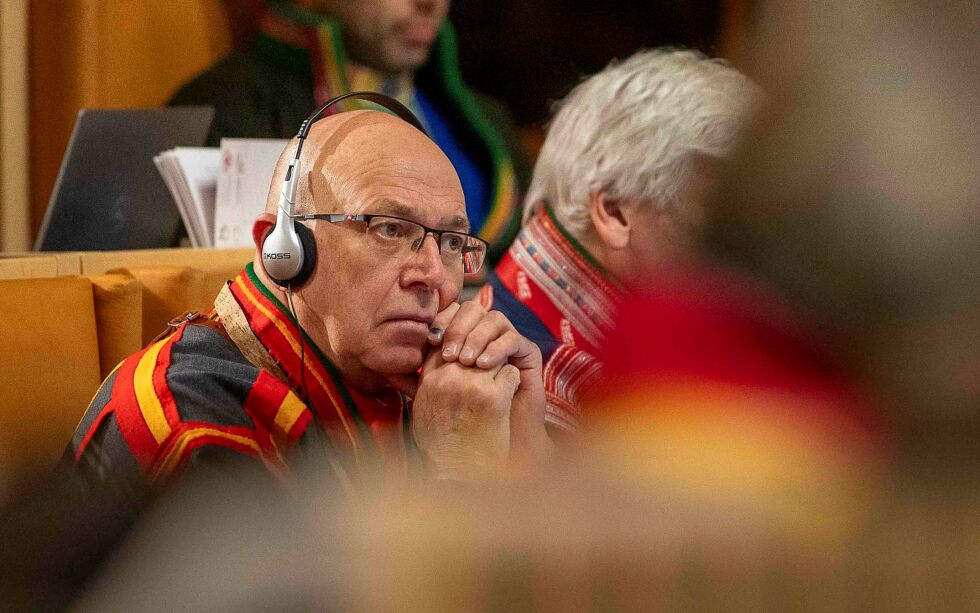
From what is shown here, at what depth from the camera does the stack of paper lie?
6.51 feet

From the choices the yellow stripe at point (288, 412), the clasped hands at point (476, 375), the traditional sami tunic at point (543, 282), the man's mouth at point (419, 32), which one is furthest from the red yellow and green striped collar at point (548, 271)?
the man's mouth at point (419, 32)

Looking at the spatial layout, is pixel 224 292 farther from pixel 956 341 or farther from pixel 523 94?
pixel 523 94

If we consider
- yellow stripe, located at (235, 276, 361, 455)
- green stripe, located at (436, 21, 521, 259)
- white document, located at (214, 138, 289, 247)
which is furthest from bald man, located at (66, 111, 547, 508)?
green stripe, located at (436, 21, 521, 259)

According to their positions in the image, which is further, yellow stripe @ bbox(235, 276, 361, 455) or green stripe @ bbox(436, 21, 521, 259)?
green stripe @ bbox(436, 21, 521, 259)

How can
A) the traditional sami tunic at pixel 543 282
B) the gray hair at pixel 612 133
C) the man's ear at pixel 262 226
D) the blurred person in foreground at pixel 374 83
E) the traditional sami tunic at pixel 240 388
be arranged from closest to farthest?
the traditional sami tunic at pixel 240 388 → the man's ear at pixel 262 226 → the traditional sami tunic at pixel 543 282 → the gray hair at pixel 612 133 → the blurred person in foreground at pixel 374 83

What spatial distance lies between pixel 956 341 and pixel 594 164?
1.42m

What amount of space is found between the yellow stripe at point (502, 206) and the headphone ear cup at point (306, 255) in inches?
73.6

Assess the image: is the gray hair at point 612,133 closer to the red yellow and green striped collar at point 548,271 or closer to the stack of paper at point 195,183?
the red yellow and green striped collar at point 548,271

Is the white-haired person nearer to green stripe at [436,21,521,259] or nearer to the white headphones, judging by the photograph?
the white headphones

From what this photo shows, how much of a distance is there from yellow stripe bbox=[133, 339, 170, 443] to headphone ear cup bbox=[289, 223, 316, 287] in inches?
4.9

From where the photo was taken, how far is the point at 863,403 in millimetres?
182

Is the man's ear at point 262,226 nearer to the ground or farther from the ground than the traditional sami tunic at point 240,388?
farther from the ground

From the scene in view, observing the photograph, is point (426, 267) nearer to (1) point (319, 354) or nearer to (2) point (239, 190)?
(1) point (319, 354)

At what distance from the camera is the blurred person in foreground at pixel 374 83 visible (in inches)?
105
